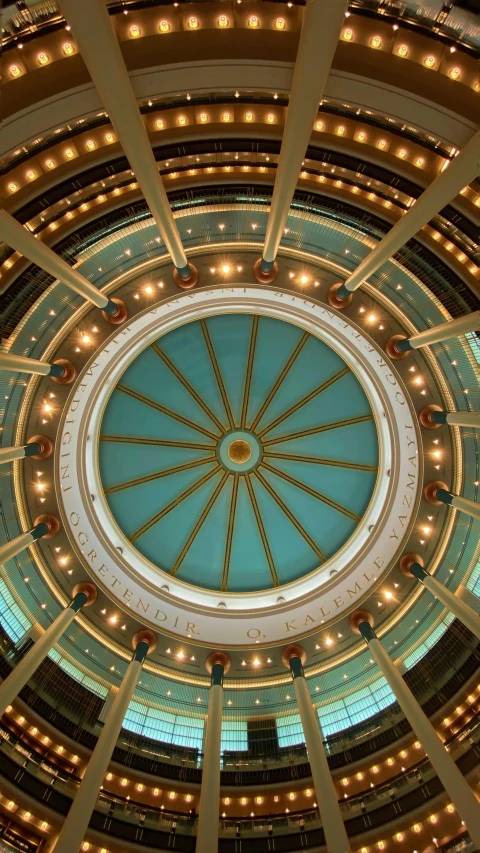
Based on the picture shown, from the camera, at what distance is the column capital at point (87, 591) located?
19506 millimetres

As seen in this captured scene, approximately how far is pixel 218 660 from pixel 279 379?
41.3 ft

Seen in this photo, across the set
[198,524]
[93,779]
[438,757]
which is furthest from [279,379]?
[93,779]

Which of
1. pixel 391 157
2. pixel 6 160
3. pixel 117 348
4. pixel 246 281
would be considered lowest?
pixel 6 160

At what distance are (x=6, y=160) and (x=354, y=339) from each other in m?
13.7

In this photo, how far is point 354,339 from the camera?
20.7 meters

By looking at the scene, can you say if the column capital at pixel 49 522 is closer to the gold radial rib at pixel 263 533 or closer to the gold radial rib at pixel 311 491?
the gold radial rib at pixel 263 533

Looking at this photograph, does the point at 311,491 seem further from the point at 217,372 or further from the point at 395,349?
the point at 395,349

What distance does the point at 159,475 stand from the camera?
23969 mm

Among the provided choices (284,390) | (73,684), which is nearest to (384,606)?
(284,390)

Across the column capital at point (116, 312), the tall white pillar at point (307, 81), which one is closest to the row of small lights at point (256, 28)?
the tall white pillar at point (307, 81)

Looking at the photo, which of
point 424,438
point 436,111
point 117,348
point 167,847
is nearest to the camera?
point 436,111

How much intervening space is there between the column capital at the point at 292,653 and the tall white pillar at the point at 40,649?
8020 mm

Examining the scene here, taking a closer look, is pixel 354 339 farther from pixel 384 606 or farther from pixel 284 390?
pixel 384 606

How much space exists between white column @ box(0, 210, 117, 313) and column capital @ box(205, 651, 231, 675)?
14.6m
